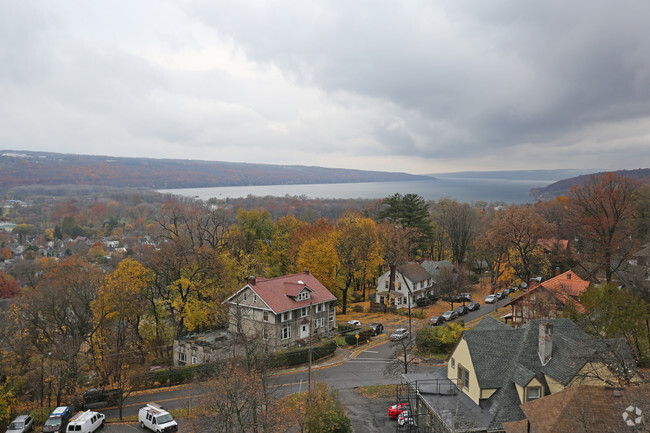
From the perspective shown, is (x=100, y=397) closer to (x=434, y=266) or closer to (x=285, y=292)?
(x=285, y=292)

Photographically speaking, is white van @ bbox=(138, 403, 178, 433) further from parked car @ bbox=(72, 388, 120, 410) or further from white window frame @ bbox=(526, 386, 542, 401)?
white window frame @ bbox=(526, 386, 542, 401)

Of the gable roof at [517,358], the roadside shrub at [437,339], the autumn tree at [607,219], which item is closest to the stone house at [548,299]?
the autumn tree at [607,219]

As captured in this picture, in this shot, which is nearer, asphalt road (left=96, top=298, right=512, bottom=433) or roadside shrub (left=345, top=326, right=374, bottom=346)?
asphalt road (left=96, top=298, right=512, bottom=433)

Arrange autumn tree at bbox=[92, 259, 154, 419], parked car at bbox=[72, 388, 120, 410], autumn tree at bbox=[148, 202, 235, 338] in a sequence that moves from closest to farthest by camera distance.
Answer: parked car at bbox=[72, 388, 120, 410] < autumn tree at bbox=[92, 259, 154, 419] < autumn tree at bbox=[148, 202, 235, 338]

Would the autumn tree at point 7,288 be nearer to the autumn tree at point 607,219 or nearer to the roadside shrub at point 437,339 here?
the roadside shrub at point 437,339

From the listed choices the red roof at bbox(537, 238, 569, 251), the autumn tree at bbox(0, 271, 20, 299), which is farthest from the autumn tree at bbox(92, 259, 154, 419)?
the red roof at bbox(537, 238, 569, 251)

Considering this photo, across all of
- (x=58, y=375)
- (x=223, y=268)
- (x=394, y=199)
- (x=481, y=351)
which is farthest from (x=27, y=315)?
(x=394, y=199)
